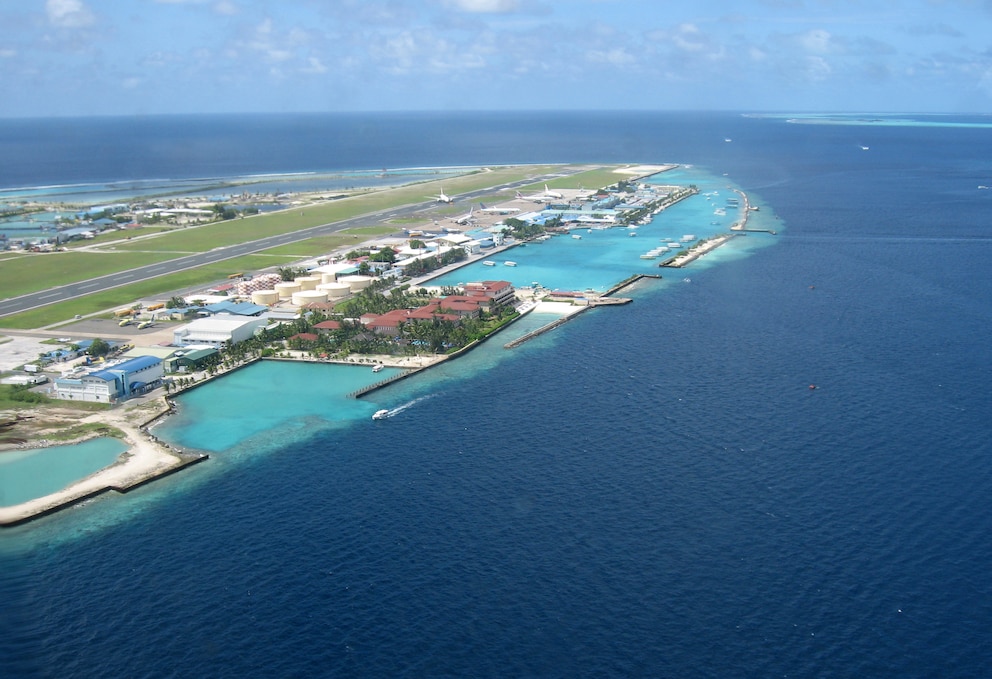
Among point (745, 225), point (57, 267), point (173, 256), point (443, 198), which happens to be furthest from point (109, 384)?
point (443, 198)

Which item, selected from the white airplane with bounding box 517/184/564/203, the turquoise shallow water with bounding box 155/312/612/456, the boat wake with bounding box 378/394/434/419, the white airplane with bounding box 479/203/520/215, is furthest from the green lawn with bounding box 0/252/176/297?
the white airplane with bounding box 517/184/564/203

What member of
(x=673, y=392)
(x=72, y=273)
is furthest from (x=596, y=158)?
(x=673, y=392)

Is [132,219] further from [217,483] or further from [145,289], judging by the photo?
[217,483]

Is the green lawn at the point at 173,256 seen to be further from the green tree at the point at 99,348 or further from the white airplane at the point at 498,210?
the green tree at the point at 99,348

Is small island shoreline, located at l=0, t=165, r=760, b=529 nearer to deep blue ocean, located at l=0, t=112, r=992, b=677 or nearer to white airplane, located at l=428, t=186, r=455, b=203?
deep blue ocean, located at l=0, t=112, r=992, b=677

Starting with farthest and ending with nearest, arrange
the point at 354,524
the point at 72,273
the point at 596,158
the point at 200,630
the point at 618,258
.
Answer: the point at 596,158
the point at 618,258
the point at 72,273
the point at 354,524
the point at 200,630

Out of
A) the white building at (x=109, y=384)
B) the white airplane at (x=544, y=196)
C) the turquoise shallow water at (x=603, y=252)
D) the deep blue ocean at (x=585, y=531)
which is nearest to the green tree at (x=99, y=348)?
the white building at (x=109, y=384)

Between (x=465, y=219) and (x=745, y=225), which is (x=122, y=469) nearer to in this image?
(x=465, y=219)
